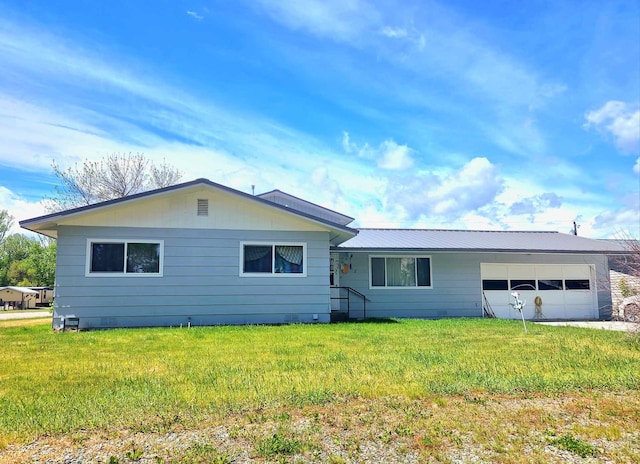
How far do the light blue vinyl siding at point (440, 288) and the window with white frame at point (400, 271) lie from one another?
5.9 inches

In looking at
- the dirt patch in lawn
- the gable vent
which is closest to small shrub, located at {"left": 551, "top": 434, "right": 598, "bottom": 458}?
the dirt patch in lawn

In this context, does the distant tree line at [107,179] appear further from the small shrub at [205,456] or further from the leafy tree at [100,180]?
the small shrub at [205,456]

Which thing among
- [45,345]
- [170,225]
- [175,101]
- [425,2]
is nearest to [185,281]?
[170,225]

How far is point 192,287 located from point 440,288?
8.07m

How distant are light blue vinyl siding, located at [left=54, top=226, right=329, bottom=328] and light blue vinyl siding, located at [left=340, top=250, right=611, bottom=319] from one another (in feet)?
8.55

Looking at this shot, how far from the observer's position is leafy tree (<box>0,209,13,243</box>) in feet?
143

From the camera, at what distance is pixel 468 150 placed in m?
15.8

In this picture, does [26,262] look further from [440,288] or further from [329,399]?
[329,399]

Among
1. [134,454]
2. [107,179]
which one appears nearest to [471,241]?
[134,454]

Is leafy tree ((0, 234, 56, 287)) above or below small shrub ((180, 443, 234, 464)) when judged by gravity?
above

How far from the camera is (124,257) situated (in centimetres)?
1155

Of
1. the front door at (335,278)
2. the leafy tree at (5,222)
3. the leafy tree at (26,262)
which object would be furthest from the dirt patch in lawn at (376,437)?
the leafy tree at (5,222)

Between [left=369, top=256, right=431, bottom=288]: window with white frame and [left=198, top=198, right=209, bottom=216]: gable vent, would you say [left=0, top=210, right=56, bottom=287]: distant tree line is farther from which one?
[left=369, top=256, right=431, bottom=288]: window with white frame

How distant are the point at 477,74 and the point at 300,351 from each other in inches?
357
